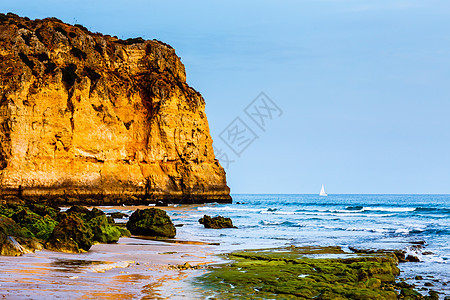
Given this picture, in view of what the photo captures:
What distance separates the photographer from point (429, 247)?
1906 cm

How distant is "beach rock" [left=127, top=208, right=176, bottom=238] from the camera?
20156 millimetres

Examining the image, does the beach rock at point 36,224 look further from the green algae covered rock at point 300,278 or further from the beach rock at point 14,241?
the green algae covered rock at point 300,278

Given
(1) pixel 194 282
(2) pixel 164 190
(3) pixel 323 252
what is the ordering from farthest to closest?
1. (2) pixel 164 190
2. (3) pixel 323 252
3. (1) pixel 194 282

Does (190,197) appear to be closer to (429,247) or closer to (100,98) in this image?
(100,98)

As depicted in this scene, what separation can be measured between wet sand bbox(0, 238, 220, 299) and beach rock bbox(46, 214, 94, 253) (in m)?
0.32

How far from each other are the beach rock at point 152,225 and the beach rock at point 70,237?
284 inches

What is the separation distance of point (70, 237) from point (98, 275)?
12.5 ft

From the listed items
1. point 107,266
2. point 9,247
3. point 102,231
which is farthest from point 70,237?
point 102,231

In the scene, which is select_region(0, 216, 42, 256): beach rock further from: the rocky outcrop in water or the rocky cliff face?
the rocky cliff face

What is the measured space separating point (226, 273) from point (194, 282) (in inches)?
49.5

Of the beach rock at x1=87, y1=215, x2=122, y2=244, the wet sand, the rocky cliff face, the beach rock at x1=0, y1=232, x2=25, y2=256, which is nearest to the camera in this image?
the wet sand

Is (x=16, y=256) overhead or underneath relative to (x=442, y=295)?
overhead

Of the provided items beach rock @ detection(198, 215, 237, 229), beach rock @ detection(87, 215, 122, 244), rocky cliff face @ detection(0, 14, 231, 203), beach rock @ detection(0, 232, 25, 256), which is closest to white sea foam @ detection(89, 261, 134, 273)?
beach rock @ detection(0, 232, 25, 256)

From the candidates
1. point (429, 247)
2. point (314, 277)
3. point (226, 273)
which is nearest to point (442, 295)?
point (314, 277)
